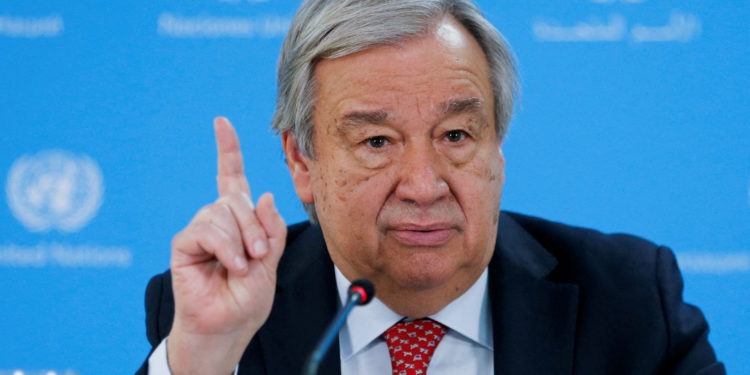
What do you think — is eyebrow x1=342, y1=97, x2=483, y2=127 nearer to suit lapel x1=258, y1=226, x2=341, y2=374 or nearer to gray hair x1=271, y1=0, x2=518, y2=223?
gray hair x1=271, y1=0, x2=518, y2=223

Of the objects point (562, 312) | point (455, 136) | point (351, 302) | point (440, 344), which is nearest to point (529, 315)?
point (562, 312)

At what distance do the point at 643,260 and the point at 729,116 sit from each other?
985 mm

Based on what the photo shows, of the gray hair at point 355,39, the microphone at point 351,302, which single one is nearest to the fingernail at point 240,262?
the microphone at point 351,302

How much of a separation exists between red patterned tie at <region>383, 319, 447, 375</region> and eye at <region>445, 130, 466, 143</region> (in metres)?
0.47

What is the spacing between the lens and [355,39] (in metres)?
1.77

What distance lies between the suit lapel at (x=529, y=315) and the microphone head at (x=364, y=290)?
662 mm

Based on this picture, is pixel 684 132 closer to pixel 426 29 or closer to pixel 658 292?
pixel 658 292

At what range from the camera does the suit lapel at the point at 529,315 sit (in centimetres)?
190

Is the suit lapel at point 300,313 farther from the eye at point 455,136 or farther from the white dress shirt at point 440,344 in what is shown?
the eye at point 455,136

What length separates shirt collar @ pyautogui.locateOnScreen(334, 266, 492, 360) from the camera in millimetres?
1924

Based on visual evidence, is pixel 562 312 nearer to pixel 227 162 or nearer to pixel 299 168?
pixel 299 168

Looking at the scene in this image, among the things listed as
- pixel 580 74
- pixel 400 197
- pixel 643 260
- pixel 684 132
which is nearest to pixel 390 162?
pixel 400 197

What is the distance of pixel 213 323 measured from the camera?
5.18ft

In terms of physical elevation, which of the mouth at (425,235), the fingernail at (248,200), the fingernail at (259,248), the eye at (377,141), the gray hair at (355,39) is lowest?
the fingernail at (259,248)
